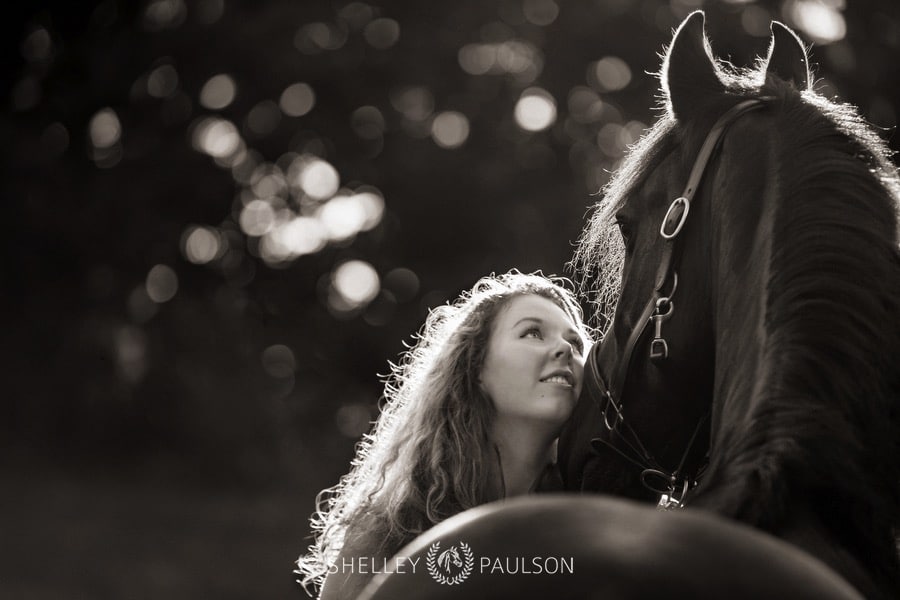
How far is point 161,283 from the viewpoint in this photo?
39.1 ft

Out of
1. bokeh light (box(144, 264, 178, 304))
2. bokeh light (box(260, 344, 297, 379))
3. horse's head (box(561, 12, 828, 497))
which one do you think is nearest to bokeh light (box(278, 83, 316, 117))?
bokeh light (box(144, 264, 178, 304))

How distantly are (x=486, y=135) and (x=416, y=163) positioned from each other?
2.55 ft

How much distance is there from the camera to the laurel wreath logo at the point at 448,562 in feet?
5.48

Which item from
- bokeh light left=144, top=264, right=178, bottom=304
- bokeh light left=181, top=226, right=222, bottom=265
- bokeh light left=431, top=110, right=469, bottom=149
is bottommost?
bokeh light left=144, top=264, right=178, bottom=304

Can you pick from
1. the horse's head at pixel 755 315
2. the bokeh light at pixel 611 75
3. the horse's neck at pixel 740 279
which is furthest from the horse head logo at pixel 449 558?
the bokeh light at pixel 611 75

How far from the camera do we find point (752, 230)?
2234 millimetres

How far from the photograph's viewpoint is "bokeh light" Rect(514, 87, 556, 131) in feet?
39.2

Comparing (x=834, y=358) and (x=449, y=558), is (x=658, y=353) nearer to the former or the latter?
(x=834, y=358)

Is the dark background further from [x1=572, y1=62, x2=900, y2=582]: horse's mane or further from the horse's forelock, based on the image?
[x1=572, y1=62, x2=900, y2=582]: horse's mane

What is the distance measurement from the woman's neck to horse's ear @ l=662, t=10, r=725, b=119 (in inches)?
43.5

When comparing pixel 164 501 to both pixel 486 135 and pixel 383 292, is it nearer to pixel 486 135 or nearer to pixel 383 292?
pixel 383 292

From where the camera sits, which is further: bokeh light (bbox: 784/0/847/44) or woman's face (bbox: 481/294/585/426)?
bokeh light (bbox: 784/0/847/44)

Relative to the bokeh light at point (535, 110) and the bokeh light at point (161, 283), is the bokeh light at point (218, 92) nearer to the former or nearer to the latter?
the bokeh light at point (161, 283)

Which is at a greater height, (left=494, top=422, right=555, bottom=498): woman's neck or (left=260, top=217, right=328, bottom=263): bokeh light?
(left=260, top=217, right=328, bottom=263): bokeh light
